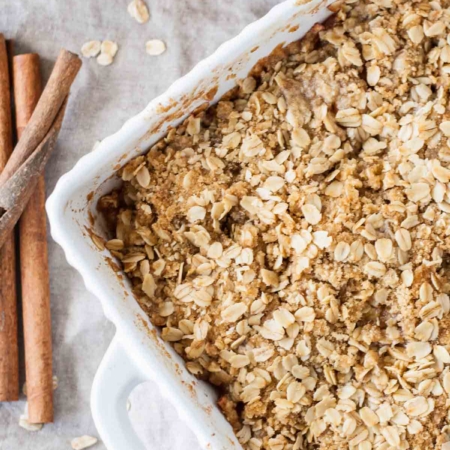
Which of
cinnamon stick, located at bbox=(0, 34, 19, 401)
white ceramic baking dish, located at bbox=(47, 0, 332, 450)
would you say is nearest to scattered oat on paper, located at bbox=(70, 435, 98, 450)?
cinnamon stick, located at bbox=(0, 34, 19, 401)

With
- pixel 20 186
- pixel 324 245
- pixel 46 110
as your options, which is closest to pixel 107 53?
pixel 46 110

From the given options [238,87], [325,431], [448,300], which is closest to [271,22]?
[238,87]

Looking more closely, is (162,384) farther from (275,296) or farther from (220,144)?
(220,144)

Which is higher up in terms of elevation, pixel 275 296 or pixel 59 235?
pixel 59 235

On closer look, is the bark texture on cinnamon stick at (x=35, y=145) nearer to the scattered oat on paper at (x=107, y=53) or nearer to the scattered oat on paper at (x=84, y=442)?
the scattered oat on paper at (x=107, y=53)

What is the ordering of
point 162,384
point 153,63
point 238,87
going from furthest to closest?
point 153,63 → point 238,87 → point 162,384

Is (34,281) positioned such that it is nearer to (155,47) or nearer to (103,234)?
(103,234)

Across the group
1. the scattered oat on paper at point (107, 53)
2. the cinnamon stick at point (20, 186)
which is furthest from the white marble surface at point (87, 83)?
the cinnamon stick at point (20, 186)

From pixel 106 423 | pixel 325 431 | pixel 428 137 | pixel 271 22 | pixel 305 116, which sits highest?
pixel 271 22
